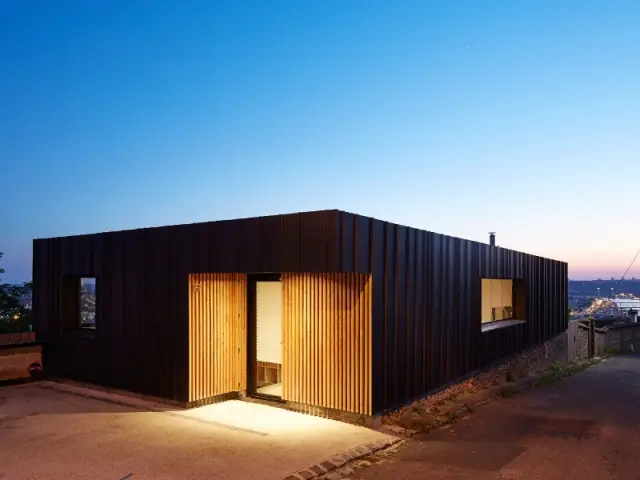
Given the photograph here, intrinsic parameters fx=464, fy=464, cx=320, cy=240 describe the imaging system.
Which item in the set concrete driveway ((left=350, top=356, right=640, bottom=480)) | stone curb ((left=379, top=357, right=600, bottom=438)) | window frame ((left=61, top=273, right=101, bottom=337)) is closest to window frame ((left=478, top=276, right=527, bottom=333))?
stone curb ((left=379, top=357, right=600, bottom=438))

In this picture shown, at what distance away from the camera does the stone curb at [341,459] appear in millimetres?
4894

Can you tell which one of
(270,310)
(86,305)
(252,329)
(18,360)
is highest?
(270,310)

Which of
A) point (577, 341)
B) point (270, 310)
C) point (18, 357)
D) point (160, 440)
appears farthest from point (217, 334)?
point (577, 341)

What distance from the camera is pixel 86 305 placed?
1057cm

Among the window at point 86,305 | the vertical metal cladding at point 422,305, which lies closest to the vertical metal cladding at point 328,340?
Answer: the vertical metal cladding at point 422,305

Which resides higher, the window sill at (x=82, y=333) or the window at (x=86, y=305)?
the window at (x=86, y=305)

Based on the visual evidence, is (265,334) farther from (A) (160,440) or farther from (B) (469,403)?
(B) (469,403)

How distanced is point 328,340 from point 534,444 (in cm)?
311

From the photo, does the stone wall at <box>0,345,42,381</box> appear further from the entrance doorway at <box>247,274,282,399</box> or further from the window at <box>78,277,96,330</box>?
the entrance doorway at <box>247,274,282,399</box>

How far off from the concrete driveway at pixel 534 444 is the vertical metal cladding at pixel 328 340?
118cm

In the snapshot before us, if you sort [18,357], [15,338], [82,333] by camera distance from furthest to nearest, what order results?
[15,338]
[18,357]
[82,333]

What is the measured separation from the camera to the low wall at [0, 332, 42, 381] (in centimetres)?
983

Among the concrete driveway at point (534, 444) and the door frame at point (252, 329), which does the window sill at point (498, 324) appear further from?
the door frame at point (252, 329)

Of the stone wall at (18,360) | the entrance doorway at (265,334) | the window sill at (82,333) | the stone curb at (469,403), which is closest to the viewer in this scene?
the stone curb at (469,403)
